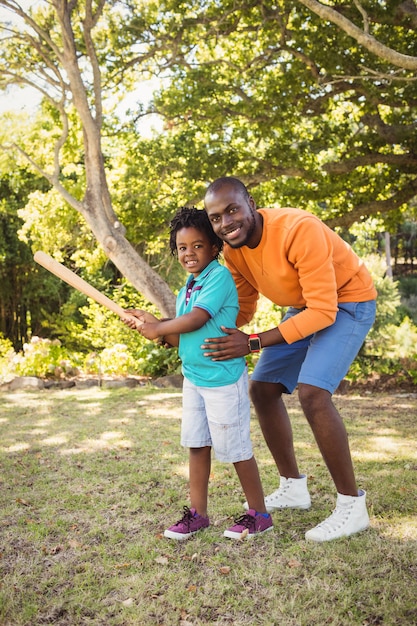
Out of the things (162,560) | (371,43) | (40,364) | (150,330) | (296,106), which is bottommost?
(40,364)

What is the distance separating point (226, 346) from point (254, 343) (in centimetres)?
14

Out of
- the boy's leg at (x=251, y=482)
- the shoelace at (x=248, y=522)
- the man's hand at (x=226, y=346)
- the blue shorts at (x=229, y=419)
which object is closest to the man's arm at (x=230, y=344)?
the man's hand at (x=226, y=346)

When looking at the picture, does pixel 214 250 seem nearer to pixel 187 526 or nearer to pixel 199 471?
pixel 199 471

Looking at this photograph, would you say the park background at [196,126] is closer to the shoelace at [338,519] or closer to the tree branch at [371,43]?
the tree branch at [371,43]

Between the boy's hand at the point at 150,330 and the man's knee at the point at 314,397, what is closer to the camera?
the man's knee at the point at 314,397

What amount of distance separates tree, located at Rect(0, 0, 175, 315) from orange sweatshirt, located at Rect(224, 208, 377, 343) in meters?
5.39

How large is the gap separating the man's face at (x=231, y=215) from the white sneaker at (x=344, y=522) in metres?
1.31

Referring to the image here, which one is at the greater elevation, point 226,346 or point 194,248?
point 194,248

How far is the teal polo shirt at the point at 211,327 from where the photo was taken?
9.29ft

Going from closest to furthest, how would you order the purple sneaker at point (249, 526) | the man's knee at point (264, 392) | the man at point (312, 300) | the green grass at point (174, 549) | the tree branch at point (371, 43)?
the green grass at point (174, 549)
the man at point (312, 300)
the purple sneaker at point (249, 526)
the man's knee at point (264, 392)
the tree branch at point (371, 43)

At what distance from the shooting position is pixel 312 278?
2732 millimetres

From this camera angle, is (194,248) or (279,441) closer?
(194,248)

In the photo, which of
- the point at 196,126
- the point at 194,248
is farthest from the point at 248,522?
the point at 196,126

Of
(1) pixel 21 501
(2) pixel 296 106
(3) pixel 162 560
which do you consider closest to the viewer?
(3) pixel 162 560
